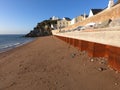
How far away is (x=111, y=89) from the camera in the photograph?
3635mm

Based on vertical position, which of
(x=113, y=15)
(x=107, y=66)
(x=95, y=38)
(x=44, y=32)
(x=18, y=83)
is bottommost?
(x=44, y=32)

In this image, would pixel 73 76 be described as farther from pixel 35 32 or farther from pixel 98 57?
pixel 35 32


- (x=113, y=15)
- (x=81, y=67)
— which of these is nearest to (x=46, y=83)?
(x=81, y=67)

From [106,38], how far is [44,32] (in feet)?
325

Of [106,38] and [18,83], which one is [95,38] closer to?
[106,38]

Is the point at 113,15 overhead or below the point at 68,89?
overhead

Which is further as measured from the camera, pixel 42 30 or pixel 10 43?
pixel 42 30

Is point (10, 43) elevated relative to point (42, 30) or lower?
elevated

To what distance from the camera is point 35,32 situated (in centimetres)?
10631

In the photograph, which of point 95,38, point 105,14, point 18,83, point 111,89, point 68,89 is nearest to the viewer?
point 111,89

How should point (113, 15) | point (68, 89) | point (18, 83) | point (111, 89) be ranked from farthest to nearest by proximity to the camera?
point (113, 15) < point (18, 83) < point (68, 89) < point (111, 89)

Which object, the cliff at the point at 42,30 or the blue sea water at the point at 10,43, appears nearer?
the blue sea water at the point at 10,43

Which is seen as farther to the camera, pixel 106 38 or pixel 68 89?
pixel 106 38

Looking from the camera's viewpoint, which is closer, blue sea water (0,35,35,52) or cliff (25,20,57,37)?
blue sea water (0,35,35,52)
